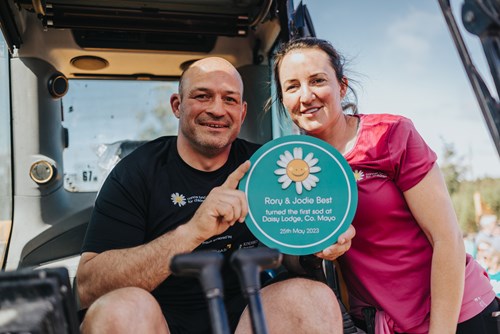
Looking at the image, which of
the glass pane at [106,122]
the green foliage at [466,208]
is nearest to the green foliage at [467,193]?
the green foliage at [466,208]

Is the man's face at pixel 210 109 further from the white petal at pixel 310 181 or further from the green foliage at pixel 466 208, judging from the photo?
the green foliage at pixel 466 208

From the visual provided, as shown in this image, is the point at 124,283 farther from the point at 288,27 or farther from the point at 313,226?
the point at 288,27

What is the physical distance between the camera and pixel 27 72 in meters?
2.95

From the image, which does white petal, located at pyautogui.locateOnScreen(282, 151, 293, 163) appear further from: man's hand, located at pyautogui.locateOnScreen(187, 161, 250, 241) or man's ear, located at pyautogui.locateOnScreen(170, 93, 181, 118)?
man's ear, located at pyautogui.locateOnScreen(170, 93, 181, 118)

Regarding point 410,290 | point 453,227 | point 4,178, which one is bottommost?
point 410,290

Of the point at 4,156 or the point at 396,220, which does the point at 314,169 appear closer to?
the point at 396,220

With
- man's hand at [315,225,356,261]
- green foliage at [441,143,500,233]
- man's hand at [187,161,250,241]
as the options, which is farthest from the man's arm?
green foliage at [441,143,500,233]

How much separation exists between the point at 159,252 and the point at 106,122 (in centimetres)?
188

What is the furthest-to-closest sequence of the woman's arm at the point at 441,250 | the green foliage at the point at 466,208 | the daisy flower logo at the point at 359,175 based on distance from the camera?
the green foliage at the point at 466,208 → the daisy flower logo at the point at 359,175 → the woman's arm at the point at 441,250

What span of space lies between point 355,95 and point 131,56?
1.67 meters

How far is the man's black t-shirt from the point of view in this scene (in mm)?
1849

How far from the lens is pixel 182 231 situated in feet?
5.23

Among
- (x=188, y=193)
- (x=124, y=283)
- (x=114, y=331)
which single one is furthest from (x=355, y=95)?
(x=114, y=331)

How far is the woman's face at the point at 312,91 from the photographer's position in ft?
5.78
